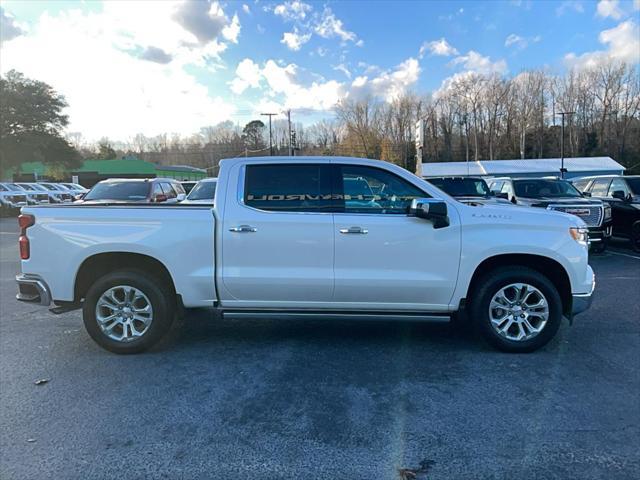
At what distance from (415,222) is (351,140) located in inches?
2693

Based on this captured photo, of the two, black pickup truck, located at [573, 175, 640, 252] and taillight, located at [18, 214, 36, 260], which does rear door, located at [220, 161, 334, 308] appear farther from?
black pickup truck, located at [573, 175, 640, 252]

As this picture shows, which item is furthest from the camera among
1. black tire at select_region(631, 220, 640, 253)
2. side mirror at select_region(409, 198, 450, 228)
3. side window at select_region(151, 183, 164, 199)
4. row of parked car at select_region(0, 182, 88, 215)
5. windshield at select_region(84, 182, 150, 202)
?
row of parked car at select_region(0, 182, 88, 215)

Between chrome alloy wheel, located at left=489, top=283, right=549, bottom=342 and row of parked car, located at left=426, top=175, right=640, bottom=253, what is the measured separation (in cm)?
512

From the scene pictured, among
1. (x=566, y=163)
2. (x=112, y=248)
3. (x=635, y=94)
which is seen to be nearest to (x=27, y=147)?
(x=112, y=248)

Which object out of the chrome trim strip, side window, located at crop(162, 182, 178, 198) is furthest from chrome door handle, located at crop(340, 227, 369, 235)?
side window, located at crop(162, 182, 178, 198)

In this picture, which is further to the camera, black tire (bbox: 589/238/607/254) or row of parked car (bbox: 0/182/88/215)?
row of parked car (bbox: 0/182/88/215)

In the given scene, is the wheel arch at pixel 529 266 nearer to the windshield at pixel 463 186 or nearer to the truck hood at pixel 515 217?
the truck hood at pixel 515 217

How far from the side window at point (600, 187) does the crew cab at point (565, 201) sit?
86cm

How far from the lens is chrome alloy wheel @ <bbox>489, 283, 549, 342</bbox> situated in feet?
14.3

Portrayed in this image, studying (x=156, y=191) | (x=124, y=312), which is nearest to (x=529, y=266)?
(x=124, y=312)

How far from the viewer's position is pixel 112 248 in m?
4.37

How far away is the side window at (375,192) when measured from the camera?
4402 mm

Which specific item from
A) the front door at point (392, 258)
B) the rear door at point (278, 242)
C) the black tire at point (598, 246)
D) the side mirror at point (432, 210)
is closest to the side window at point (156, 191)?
the rear door at point (278, 242)

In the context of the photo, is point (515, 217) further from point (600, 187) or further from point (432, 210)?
point (600, 187)
